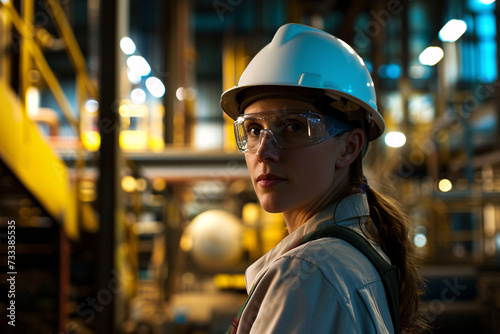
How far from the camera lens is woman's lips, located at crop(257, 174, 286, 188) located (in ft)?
4.93

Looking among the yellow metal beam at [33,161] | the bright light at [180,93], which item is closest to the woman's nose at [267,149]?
the yellow metal beam at [33,161]

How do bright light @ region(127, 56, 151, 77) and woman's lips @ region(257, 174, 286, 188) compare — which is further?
bright light @ region(127, 56, 151, 77)

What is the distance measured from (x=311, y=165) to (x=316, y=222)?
7.1 inches

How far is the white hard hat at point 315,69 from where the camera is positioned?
5.09 feet

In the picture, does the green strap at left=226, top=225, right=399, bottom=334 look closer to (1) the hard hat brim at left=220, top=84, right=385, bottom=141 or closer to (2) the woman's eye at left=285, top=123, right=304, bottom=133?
(2) the woman's eye at left=285, top=123, right=304, bottom=133

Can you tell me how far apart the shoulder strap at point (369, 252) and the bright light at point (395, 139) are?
8.38 metres

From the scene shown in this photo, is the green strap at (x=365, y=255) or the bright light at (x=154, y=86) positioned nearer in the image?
the green strap at (x=365, y=255)

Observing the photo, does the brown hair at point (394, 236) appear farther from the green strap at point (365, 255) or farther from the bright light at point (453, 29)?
the bright light at point (453, 29)

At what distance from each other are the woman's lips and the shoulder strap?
8.4 inches

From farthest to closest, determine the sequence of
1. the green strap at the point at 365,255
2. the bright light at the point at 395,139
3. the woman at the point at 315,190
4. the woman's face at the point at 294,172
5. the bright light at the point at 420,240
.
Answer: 1. the bright light at the point at 395,139
2. the bright light at the point at 420,240
3. the woman's face at the point at 294,172
4. the green strap at the point at 365,255
5. the woman at the point at 315,190

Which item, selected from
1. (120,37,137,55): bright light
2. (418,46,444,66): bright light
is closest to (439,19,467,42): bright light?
(418,46,444,66): bright light

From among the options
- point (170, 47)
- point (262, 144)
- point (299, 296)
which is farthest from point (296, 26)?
point (170, 47)

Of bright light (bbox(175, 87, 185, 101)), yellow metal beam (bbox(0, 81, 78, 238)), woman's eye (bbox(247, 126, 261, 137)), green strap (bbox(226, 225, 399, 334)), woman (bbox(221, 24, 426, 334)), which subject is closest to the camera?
woman (bbox(221, 24, 426, 334))

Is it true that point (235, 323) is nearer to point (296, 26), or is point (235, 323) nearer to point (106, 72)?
point (296, 26)
